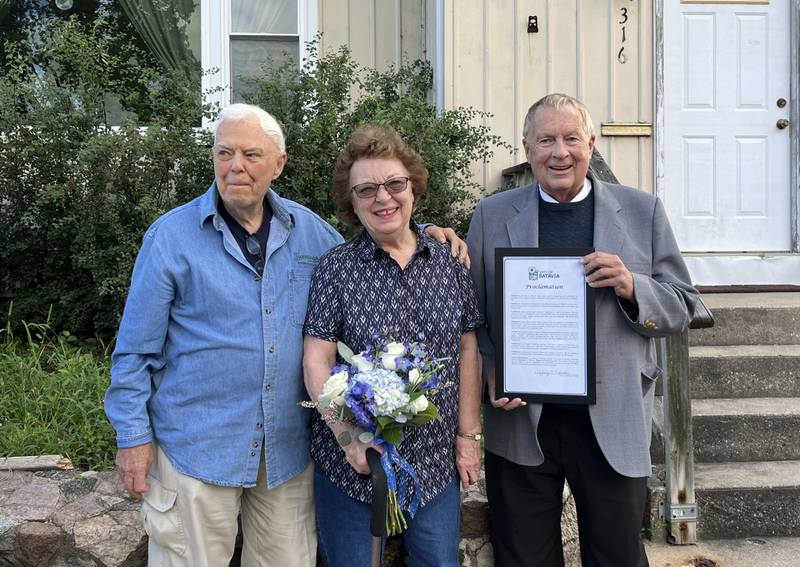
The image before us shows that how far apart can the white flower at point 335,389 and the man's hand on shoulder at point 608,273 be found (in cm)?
87

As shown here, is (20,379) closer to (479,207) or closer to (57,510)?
(57,510)

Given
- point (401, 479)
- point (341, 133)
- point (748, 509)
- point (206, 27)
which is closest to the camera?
point (401, 479)

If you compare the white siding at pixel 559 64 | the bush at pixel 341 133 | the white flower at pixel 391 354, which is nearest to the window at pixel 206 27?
the bush at pixel 341 133

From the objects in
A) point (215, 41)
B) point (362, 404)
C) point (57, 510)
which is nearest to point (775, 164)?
point (215, 41)

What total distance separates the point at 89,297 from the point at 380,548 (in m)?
3.38

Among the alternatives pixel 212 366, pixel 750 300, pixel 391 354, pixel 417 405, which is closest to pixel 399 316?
pixel 391 354

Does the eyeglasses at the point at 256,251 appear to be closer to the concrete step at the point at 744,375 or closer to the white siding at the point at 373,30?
the concrete step at the point at 744,375

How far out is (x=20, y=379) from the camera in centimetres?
423

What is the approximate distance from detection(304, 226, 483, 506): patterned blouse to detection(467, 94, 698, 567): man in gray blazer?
188 mm

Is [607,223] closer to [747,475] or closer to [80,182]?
[747,475]

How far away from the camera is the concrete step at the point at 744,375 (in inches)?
174

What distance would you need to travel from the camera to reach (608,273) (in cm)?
235

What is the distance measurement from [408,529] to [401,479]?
0.24 metres

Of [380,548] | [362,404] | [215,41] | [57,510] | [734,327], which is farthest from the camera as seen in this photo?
[215,41]
